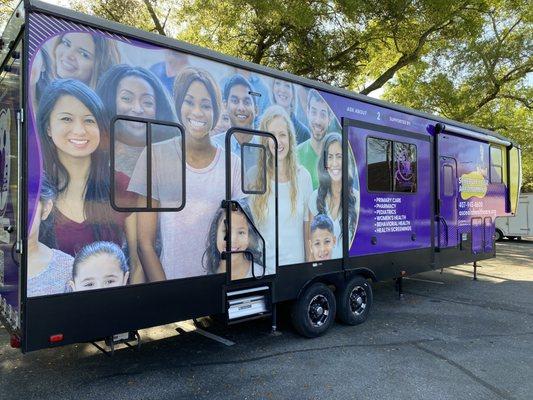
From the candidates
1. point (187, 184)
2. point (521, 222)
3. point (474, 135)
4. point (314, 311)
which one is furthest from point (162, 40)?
point (521, 222)

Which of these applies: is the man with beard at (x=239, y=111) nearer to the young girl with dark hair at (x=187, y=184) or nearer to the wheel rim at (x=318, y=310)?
the young girl with dark hair at (x=187, y=184)

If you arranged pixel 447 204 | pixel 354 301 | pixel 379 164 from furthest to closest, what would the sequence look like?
1. pixel 447 204
2. pixel 379 164
3. pixel 354 301

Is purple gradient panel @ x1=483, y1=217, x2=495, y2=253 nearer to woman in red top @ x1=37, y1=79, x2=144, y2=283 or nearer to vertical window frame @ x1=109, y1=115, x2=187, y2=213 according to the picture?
vertical window frame @ x1=109, y1=115, x2=187, y2=213

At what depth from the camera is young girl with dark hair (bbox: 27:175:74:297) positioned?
3.40 m

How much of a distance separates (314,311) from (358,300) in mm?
963

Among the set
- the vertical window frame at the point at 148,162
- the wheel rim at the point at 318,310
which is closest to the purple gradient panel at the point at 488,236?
the wheel rim at the point at 318,310

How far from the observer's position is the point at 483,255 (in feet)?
30.7

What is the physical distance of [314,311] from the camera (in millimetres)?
5859

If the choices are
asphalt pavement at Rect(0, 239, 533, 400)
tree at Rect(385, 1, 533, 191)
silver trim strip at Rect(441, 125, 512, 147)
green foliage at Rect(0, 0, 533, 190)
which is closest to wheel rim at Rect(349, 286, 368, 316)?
asphalt pavement at Rect(0, 239, 533, 400)

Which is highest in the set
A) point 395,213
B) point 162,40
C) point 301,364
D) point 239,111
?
point 162,40

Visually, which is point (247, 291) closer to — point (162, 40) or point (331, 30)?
point (162, 40)

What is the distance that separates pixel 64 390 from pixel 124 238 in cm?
168

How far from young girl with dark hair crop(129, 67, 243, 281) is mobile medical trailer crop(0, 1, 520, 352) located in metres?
0.01

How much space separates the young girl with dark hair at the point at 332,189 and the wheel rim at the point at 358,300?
0.76 m
